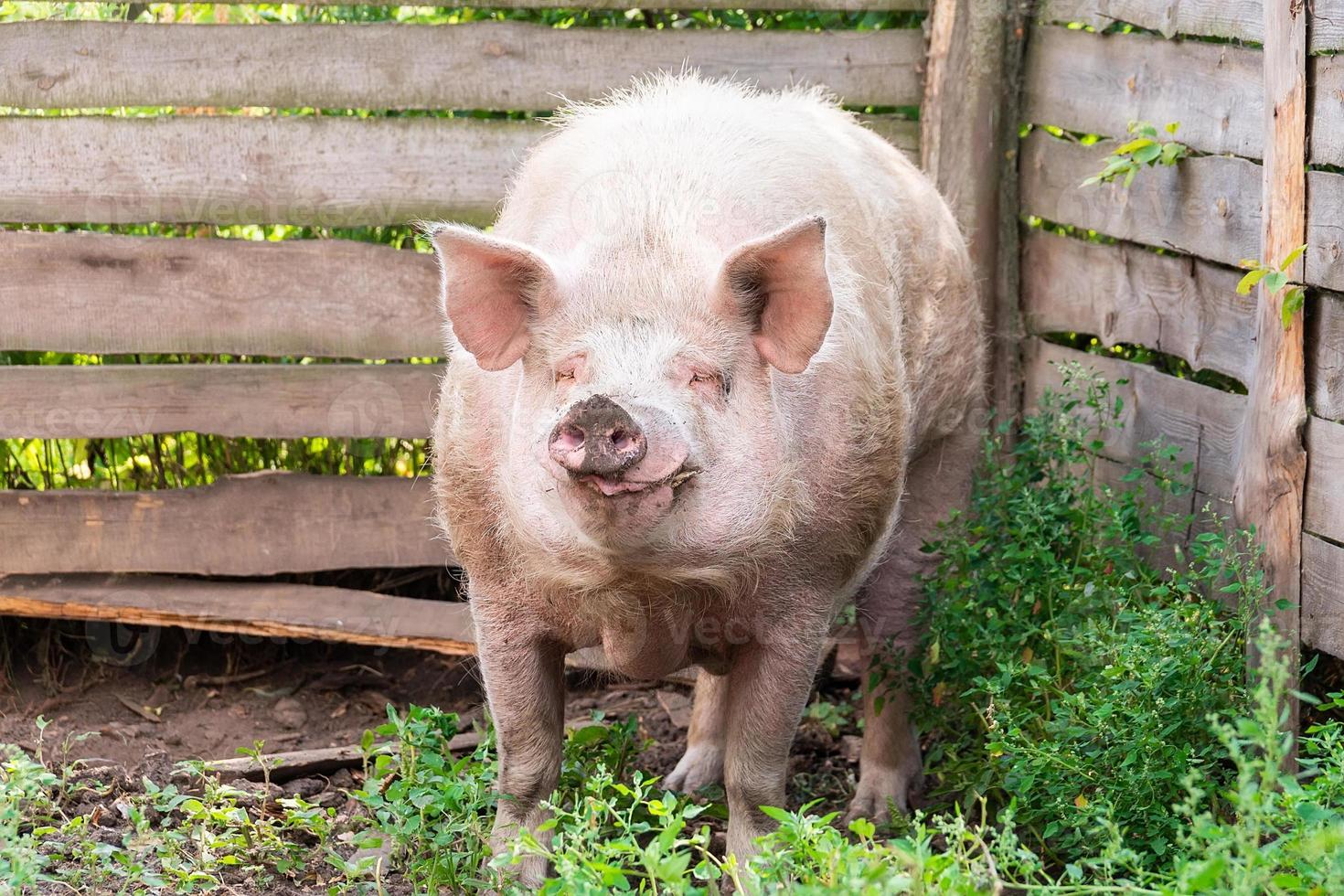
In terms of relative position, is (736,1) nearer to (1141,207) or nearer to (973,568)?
(1141,207)

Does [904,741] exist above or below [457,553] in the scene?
below

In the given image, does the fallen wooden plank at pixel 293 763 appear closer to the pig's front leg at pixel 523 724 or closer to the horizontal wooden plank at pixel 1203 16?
the pig's front leg at pixel 523 724

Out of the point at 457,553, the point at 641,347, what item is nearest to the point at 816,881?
the point at 641,347

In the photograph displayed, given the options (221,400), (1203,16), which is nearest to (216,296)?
(221,400)

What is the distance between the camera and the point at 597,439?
2.94 metres

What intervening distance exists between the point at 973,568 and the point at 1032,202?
5.78 ft

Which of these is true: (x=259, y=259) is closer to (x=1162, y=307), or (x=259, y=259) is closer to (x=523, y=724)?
(x=523, y=724)

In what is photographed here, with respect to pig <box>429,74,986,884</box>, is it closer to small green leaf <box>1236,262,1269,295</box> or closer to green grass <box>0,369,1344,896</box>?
green grass <box>0,369,1344,896</box>

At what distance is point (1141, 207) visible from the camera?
5027mm

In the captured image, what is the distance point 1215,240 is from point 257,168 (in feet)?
11.0

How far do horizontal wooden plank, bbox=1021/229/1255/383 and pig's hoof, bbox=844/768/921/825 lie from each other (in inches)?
66.2

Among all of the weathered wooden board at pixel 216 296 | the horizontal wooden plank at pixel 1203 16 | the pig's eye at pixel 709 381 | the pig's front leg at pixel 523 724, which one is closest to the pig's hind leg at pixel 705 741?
the pig's front leg at pixel 523 724

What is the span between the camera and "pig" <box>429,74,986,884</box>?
3383 mm

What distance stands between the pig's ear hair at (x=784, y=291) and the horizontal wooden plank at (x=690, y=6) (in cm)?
239
